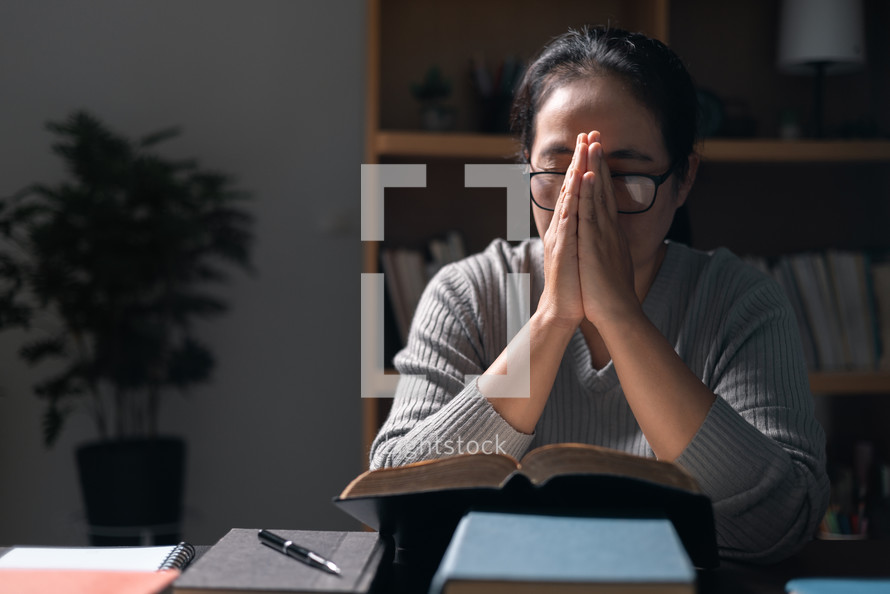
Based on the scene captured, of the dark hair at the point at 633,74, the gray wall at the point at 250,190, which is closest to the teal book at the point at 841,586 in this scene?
the dark hair at the point at 633,74

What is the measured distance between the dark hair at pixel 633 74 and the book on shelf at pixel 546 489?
0.59 meters

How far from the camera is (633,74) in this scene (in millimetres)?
1037

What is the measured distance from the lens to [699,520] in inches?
23.7

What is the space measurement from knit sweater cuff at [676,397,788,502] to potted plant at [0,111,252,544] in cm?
141

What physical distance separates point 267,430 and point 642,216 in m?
1.55

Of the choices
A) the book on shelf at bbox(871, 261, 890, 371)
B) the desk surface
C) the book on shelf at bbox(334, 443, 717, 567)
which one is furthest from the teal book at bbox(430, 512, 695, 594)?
the book on shelf at bbox(871, 261, 890, 371)

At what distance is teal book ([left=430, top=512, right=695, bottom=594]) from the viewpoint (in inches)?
17.9

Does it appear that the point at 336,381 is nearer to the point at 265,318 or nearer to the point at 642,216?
the point at 265,318

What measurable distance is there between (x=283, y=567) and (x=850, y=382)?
1627 millimetres

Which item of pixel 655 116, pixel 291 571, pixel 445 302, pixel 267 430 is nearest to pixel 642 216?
pixel 655 116

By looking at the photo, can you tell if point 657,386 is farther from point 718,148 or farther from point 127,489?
point 127,489

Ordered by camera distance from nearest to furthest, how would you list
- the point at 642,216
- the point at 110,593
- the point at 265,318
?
1. the point at 110,593
2. the point at 642,216
3. the point at 265,318

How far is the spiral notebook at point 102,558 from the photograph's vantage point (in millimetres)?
615

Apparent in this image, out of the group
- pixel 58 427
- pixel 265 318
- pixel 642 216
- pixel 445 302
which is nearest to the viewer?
pixel 642 216
